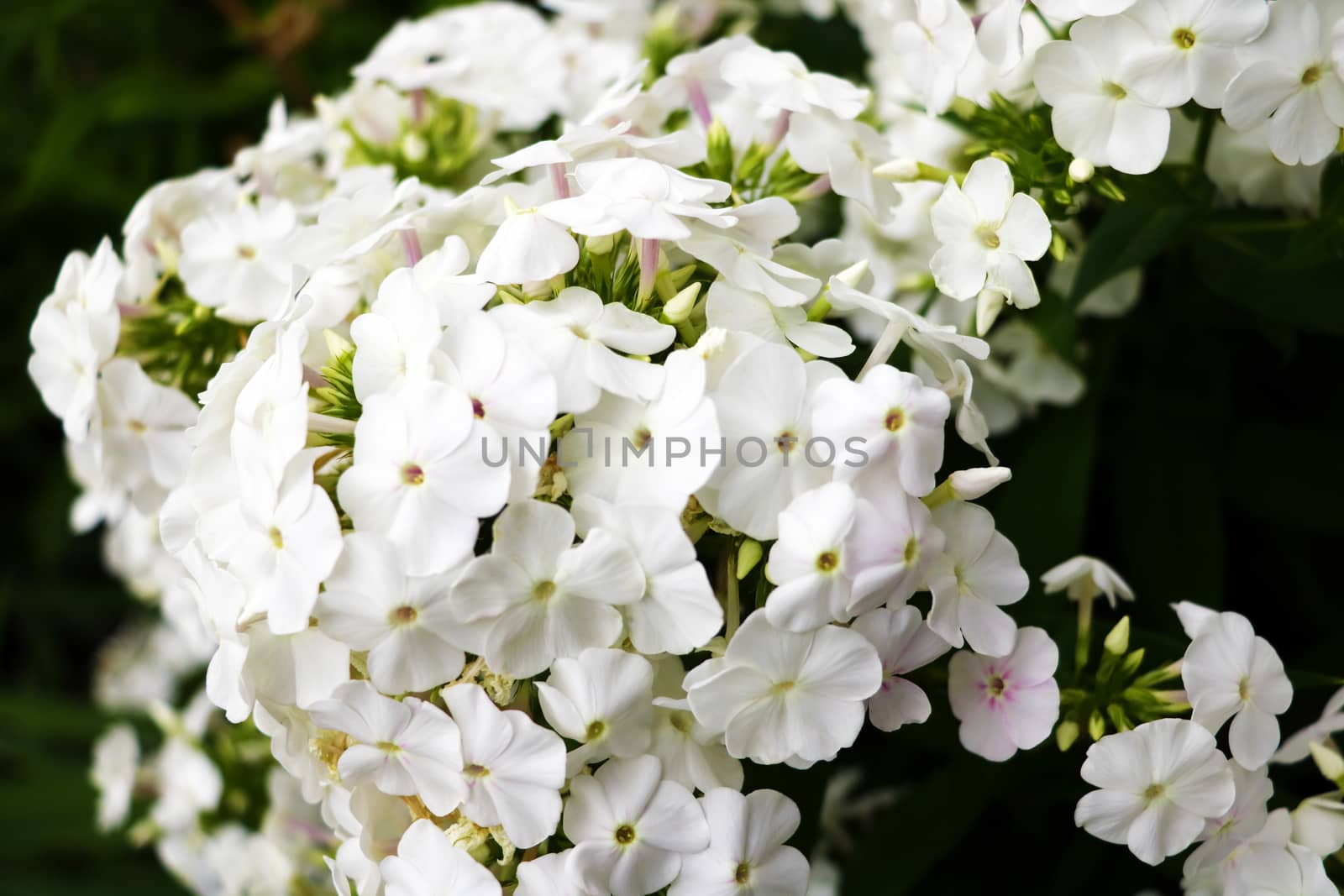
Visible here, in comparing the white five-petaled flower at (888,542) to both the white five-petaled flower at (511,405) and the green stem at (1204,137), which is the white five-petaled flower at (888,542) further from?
the green stem at (1204,137)

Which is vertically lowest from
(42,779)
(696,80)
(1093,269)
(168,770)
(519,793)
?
(42,779)

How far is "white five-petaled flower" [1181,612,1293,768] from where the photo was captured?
66 centimetres

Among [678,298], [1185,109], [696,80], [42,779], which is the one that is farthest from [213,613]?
[42,779]

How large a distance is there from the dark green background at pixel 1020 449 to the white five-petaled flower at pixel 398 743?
8.6 inches

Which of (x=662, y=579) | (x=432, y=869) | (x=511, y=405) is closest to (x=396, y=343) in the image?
(x=511, y=405)

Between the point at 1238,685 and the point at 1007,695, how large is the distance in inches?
5.4

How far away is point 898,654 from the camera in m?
0.63

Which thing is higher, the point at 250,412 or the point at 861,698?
the point at 250,412

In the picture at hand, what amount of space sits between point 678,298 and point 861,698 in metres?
0.25

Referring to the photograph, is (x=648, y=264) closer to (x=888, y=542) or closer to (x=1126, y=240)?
(x=888, y=542)

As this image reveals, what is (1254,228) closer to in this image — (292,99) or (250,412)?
(250,412)

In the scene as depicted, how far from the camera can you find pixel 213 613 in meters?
0.65

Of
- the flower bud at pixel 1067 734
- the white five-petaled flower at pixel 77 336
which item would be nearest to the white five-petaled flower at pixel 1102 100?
the flower bud at pixel 1067 734

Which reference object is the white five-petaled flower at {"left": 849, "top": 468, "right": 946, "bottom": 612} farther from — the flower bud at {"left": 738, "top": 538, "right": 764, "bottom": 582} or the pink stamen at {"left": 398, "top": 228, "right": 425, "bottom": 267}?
the pink stamen at {"left": 398, "top": 228, "right": 425, "bottom": 267}
